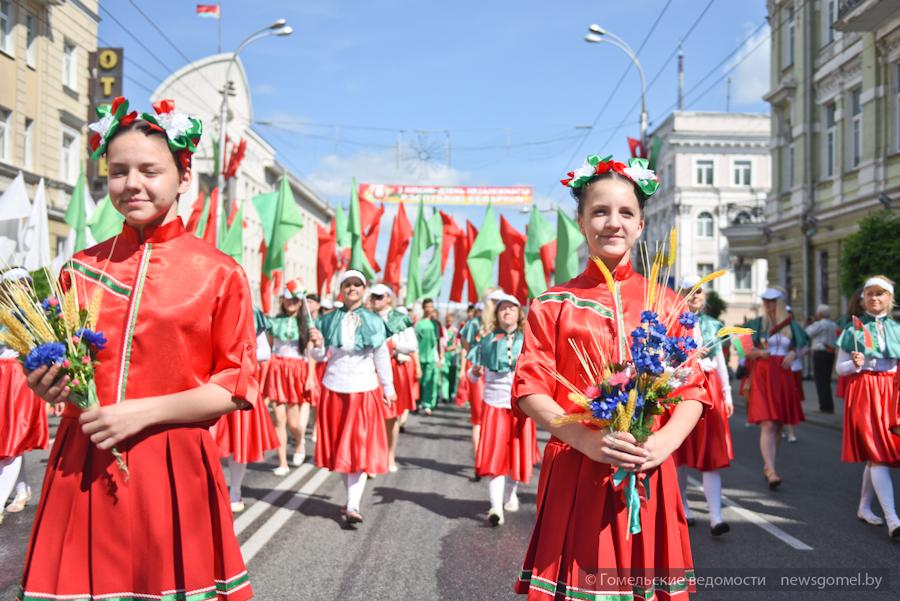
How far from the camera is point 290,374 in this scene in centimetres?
1023

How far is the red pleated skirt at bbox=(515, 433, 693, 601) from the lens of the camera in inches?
105

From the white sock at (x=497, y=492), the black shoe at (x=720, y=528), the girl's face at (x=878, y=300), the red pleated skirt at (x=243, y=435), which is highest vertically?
the girl's face at (x=878, y=300)

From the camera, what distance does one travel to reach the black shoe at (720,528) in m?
6.36

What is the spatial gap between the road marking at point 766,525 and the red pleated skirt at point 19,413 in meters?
5.85

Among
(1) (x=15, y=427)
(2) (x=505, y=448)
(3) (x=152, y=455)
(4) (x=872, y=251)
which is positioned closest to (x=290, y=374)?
(2) (x=505, y=448)

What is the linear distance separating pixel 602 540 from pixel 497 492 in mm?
4429

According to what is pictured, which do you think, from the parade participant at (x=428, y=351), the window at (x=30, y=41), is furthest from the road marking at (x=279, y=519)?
the window at (x=30, y=41)

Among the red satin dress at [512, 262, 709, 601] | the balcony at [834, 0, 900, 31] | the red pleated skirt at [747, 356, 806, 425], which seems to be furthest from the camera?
the balcony at [834, 0, 900, 31]

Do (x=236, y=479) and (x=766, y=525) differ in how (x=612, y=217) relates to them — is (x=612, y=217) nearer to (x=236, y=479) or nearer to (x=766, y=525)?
(x=766, y=525)

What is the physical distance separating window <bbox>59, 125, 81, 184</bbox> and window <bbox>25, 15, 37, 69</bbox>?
100 inches

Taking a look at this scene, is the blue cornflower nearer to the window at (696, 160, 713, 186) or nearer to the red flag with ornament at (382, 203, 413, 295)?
the red flag with ornament at (382, 203, 413, 295)

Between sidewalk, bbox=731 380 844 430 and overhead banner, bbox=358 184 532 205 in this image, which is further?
overhead banner, bbox=358 184 532 205

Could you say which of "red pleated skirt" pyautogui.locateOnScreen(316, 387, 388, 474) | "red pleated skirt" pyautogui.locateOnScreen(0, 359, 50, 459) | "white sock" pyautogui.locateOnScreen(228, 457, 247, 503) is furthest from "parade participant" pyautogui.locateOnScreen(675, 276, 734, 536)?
"red pleated skirt" pyautogui.locateOnScreen(0, 359, 50, 459)

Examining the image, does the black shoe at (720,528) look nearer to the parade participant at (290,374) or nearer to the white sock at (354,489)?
the white sock at (354,489)
